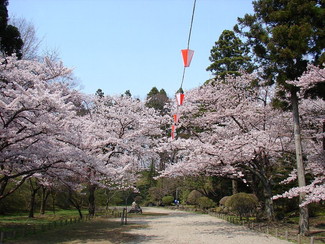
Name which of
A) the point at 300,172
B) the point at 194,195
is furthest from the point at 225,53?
the point at 300,172

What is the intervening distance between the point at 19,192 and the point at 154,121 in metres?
9.48

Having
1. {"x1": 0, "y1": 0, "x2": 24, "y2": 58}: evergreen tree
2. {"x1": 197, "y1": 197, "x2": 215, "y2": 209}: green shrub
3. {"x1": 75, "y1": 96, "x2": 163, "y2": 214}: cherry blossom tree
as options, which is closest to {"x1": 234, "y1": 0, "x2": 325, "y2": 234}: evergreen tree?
{"x1": 75, "y1": 96, "x2": 163, "y2": 214}: cherry blossom tree

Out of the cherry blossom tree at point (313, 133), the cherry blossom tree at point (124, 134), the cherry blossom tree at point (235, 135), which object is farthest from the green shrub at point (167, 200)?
the cherry blossom tree at point (313, 133)

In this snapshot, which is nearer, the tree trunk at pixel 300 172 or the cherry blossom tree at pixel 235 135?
the tree trunk at pixel 300 172

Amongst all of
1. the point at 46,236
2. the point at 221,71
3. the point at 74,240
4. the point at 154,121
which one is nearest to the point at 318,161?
the point at 154,121

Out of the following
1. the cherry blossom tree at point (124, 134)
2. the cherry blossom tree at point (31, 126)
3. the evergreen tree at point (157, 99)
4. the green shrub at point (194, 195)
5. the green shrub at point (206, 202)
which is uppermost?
the evergreen tree at point (157, 99)

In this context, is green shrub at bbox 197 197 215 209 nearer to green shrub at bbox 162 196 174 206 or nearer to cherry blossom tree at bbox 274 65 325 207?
green shrub at bbox 162 196 174 206

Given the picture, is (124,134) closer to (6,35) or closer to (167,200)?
(6,35)

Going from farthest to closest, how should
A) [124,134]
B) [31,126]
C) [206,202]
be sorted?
[206,202], [124,134], [31,126]

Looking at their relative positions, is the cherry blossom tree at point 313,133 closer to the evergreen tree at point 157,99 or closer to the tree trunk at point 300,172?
the tree trunk at point 300,172

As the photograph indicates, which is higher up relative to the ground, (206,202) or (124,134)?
(124,134)

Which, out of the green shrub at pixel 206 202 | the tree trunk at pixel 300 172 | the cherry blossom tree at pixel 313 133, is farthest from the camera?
the green shrub at pixel 206 202

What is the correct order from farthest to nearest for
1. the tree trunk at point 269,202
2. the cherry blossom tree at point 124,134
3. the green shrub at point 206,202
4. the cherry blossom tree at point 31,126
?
the green shrub at point 206,202
the cherry blossom tree at point 124,134
the tree trunk at point 269,202
the cherry blossom tree at point 31,126

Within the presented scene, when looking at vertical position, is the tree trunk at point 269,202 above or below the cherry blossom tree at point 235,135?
below
